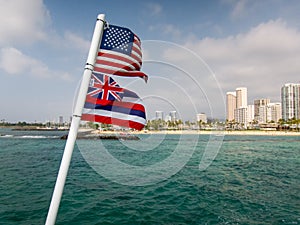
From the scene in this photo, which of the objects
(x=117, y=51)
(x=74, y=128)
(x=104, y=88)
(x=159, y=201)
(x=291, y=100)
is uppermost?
(x=291, y=100)

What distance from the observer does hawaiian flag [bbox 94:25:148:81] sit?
140 inches

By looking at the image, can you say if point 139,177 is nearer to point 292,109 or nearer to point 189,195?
point 189,195

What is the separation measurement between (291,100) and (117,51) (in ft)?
706

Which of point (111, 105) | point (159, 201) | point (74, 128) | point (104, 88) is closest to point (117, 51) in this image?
point (104, 88)

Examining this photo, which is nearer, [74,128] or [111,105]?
[74,128]

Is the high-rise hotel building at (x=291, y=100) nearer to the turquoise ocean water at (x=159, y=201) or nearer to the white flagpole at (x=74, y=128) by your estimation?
the turquoise ocean water at (x=159, y=201)

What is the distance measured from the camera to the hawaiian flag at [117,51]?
11.7 ft

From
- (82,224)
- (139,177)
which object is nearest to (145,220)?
(82,224)

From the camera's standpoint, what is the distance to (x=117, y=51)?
3.64 metres

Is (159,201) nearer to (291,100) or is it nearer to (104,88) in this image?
(104,88)

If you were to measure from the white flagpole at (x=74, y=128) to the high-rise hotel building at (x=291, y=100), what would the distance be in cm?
21289

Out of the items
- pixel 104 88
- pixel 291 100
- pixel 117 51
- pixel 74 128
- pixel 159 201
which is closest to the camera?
pixel 74 128

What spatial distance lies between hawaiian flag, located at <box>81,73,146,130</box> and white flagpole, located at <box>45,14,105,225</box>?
67 cm

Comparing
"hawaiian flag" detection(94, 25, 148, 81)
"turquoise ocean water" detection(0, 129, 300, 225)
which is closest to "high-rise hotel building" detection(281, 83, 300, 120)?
"turquoise ocean water" detection(0, 129, 300, 225)
